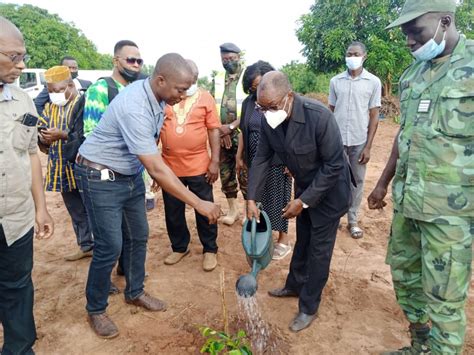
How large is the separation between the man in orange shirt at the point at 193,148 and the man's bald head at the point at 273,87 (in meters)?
1.06

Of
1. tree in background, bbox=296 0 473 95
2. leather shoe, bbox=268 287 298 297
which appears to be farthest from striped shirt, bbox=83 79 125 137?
tree in background, bbox=296 0 473 95

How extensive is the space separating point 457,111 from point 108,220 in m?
2.17

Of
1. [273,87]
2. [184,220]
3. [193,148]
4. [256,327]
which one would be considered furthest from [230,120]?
[256,327]

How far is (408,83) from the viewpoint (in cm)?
226

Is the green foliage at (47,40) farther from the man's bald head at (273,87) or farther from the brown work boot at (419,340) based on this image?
the brown work boot at (419,340)

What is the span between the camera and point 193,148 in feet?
11.5

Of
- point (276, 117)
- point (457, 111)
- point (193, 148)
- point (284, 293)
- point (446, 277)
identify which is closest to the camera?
point (457, 111)

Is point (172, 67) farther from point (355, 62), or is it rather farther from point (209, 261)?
point (355, 62)

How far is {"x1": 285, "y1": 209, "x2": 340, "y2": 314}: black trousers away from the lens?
272 centimetres

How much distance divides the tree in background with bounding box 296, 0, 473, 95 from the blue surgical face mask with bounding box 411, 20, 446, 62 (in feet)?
38.6

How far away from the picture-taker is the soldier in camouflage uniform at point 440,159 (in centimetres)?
196

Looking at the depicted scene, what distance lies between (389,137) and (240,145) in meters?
7.76

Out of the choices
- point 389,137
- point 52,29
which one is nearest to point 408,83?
point 389,137

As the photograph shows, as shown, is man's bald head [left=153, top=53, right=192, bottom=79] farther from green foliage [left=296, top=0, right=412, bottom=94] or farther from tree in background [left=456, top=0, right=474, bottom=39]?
tree in background [left=456, top=0, right=474, bottom=39]
